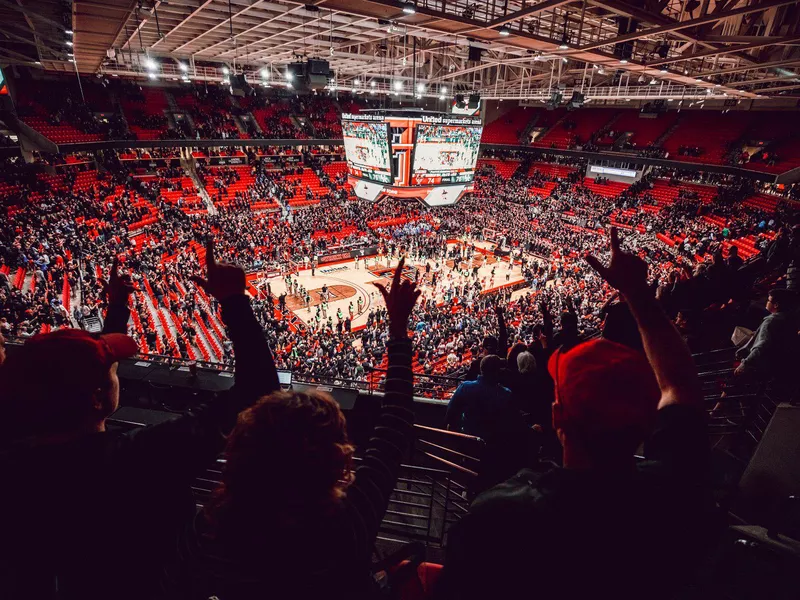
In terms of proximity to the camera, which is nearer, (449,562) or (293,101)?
(449,562)

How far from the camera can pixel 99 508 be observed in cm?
A: 125

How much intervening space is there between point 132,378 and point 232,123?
3643 cm

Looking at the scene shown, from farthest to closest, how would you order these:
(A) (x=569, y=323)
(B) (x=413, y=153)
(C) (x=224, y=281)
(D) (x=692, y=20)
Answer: (B) (x=413, y=153)
(D) (x=692, y=20)
(A) (x=569, y=323)
(C) (x=224, y=281)

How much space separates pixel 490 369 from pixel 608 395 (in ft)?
7.75

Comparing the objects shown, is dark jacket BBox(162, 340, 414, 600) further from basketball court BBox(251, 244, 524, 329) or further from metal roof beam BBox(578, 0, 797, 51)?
basketball court BBox(251, 244, 524, 329)

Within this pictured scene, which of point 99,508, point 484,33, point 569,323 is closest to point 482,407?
point 569,323

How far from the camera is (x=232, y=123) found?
36.6 m

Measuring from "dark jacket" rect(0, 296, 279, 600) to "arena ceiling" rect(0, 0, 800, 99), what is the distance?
8419mm

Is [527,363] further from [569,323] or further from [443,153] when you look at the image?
[443,153]

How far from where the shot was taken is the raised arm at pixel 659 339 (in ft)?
4.88

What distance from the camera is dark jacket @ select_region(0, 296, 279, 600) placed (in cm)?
121

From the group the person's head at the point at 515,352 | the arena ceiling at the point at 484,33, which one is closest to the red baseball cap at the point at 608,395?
the person's head at the point at 515,352

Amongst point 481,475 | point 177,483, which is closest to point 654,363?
point 177,483

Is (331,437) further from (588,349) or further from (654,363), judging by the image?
(654,363)
